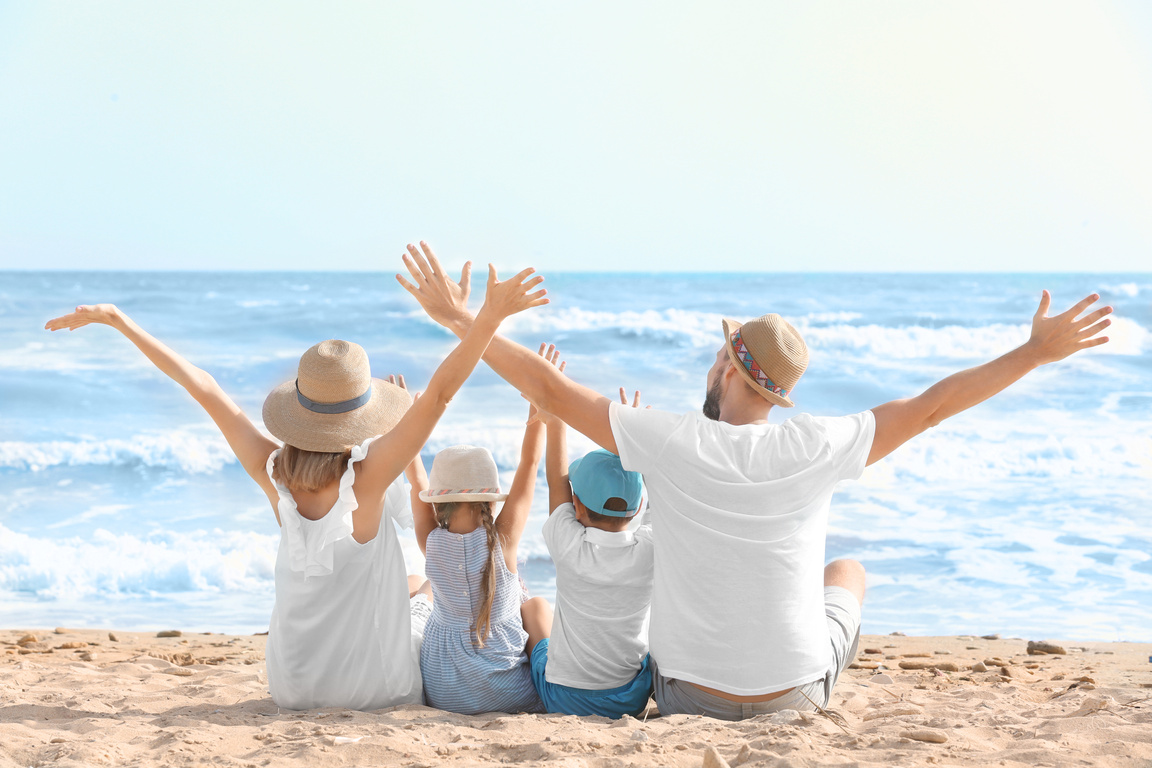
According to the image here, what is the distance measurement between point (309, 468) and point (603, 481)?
2.97ft

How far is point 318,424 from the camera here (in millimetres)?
2887

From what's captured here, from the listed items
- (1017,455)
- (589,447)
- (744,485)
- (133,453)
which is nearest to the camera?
(744,485)

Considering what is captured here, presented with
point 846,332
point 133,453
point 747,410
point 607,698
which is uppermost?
point 846,332

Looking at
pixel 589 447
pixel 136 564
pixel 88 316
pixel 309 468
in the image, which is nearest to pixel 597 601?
pixel 309 468

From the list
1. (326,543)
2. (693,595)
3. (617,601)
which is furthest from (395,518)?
(693,595)

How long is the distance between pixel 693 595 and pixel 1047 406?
11367 millimetres

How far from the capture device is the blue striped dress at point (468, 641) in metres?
3.09

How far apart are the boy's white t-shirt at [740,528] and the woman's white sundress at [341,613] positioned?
880 millimetres

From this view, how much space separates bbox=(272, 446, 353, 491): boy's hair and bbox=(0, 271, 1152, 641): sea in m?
1.22

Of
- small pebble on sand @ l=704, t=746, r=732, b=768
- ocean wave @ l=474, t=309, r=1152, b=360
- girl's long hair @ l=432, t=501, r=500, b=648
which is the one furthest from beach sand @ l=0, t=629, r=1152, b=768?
ocean wave @ l=474, t=309, r=1152, b=360

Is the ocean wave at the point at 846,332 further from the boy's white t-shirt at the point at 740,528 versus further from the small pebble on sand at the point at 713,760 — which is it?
the small pebble on sand at the point at 713,760

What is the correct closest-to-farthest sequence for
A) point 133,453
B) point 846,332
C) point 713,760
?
point 713,760
point 133,453
point 846,332

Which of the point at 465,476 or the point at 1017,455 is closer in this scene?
the point at 465,476

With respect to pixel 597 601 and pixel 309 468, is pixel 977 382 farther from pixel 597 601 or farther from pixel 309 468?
pixel 309 468
